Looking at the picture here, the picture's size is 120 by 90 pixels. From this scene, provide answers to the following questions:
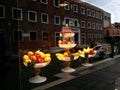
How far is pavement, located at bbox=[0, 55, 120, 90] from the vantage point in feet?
1.93

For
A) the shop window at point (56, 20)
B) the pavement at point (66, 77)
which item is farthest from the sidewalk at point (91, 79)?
the shop window at point (56, 20)

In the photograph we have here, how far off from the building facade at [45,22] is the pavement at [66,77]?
4.8 inches

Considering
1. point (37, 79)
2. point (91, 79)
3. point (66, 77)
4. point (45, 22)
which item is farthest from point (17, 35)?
point (91, 79)

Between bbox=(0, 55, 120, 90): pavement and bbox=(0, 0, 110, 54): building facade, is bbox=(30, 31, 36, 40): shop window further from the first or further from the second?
bbox=(0, 55, 120, 90): pavement

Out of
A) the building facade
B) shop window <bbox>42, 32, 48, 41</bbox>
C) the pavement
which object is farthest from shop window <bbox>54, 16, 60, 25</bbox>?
the pavement

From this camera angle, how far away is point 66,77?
0.97m

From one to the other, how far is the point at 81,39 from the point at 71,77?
29 centimetres

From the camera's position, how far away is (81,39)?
1.03 metres

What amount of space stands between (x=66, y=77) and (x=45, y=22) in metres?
0.43

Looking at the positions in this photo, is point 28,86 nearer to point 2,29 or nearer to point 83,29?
point 2,29

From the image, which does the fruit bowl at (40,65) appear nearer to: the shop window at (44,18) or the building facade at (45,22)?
the building facade at (45,22)

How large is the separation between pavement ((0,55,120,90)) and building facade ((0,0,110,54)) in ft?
0.40

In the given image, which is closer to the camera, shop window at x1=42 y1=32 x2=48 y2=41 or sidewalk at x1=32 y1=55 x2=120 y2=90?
shop window at x1=42 y1=32 x2=48 y2=41

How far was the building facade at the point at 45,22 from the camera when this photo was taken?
1.86ft
